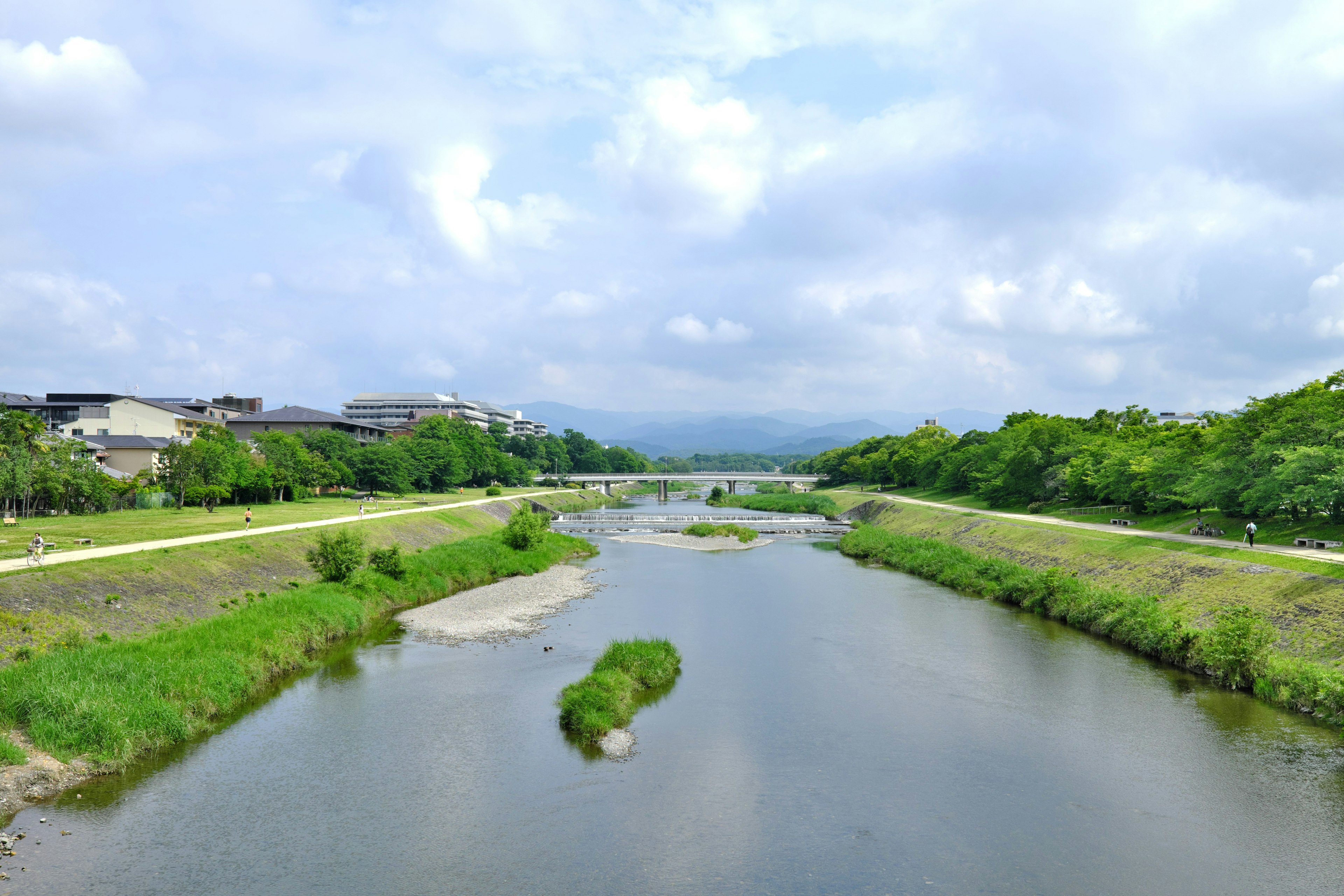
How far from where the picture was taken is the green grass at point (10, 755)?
17.1 meters

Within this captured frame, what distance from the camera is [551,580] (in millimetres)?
47375

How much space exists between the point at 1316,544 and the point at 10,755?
4613 cm

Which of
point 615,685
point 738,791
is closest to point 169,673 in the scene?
point 615,685

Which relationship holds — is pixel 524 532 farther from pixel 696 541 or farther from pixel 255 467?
pixel 255 467

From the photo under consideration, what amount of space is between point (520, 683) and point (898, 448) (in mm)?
107937

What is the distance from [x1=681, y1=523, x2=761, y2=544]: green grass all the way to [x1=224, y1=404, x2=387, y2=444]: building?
5536 cm

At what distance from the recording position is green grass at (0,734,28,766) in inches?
674

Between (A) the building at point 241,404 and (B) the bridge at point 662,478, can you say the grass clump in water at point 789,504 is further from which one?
(A) the building at point 241,404

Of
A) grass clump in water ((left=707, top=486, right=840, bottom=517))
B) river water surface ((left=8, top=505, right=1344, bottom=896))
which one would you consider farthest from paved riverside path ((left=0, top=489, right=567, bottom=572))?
grass clump in water ((left=707, top=486, right=840, bottom=517))

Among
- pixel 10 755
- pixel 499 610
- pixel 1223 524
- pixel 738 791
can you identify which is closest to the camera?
pixel 10 755

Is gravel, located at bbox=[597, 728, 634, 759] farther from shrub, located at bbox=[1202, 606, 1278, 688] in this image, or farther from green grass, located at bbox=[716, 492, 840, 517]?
green grass, located at bbox=[716, 492, 840, 517]

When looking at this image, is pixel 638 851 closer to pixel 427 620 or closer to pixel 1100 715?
pixel 1100 715

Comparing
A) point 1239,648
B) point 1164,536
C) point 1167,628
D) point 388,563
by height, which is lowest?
point 1167,628

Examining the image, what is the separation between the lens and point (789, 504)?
10969cm
